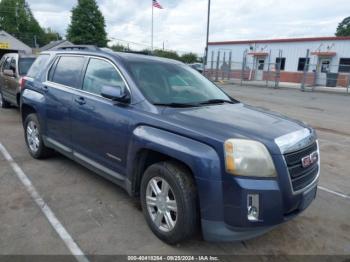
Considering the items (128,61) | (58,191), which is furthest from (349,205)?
(58,191)

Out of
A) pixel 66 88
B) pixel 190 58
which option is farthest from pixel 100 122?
pixel 190 58

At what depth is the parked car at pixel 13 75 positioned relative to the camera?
8875mm

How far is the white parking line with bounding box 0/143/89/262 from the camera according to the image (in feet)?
9.75

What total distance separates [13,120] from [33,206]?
5.61 m

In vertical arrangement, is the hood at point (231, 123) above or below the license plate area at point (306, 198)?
above

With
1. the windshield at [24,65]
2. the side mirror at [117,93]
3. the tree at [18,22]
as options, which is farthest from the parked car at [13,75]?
the tree at [18,22]

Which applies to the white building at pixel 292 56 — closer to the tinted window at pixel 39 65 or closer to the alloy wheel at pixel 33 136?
the tinted window at pixel 39 65

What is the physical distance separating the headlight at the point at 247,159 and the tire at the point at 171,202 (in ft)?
1.46

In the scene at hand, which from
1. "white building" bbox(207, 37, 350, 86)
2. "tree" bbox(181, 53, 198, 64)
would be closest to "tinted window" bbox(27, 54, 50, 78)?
"white building" bbox(207, 37, 350, 86)

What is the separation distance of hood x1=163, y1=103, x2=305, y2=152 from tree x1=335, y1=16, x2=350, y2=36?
253 feet

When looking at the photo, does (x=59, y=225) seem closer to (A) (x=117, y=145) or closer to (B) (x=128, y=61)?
(A) (x=117, y=145)

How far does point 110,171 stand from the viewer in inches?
147

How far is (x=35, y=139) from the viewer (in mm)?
5348

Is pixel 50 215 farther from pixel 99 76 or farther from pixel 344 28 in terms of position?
pixel 344 28
